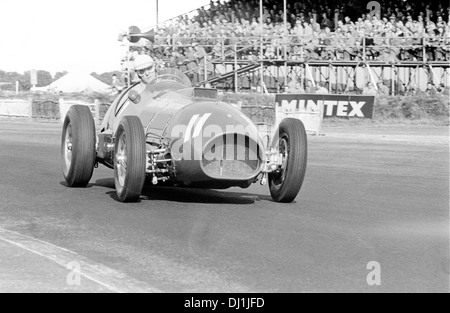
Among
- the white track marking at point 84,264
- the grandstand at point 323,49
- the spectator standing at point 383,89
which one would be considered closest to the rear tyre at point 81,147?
the white track marking at point 84,264

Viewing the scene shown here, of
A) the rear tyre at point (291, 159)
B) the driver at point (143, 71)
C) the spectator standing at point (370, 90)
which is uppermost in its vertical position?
the driver at point (143, 71)

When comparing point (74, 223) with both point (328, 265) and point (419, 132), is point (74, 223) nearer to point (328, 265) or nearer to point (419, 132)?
point (328, 265)

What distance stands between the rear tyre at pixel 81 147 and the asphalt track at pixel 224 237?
0.17 meters

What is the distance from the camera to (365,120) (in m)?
25.9

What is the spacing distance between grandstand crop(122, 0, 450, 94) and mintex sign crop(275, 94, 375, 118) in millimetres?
1524

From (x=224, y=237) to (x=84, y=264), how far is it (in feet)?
4.92

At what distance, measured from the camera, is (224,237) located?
7422 millimetres

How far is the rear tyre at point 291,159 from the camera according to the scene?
30.9ft

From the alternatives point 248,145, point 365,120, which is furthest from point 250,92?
point 248,145

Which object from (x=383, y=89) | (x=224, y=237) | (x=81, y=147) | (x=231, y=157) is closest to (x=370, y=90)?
(x=383, y=89)

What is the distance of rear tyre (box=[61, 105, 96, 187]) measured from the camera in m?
10.4

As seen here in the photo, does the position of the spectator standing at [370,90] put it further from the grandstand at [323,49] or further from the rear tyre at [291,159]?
the rear tyre at [291,159]

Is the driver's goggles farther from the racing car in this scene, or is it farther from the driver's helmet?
the racing car

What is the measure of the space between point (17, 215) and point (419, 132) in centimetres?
1719
